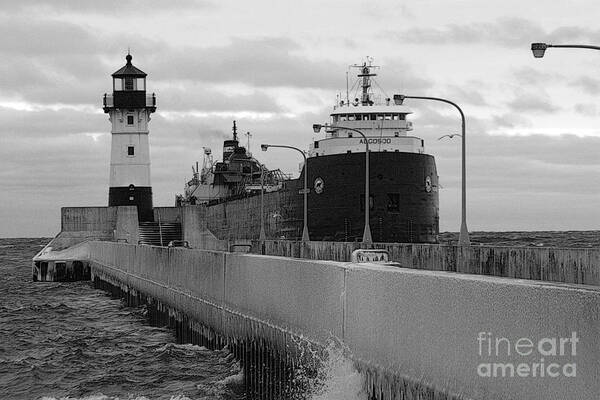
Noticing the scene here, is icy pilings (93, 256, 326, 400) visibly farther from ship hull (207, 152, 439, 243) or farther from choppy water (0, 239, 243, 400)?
ship hull (207, 152, 439, 243)

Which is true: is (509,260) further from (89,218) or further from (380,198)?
(89,218)

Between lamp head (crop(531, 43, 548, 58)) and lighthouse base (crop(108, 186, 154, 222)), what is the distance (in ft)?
164

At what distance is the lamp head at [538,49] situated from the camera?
18719 mm

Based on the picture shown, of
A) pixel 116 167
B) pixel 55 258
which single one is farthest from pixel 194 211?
pixel 55 258

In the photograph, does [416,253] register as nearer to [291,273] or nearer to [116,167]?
[291,273]

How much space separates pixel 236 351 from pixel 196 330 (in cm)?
454

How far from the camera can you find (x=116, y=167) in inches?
2613

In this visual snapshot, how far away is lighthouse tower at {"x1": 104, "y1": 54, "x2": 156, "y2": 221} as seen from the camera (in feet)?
217

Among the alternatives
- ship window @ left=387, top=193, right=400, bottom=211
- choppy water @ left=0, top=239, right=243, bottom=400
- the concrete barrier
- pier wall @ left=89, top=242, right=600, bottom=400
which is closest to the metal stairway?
the concrete barrier

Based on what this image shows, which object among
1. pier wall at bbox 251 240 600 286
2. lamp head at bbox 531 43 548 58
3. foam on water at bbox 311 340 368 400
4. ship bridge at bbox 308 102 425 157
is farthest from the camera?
ship bridge at bbox 308 102 425 157

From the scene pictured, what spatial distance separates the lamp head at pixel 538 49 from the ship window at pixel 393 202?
30.6 m

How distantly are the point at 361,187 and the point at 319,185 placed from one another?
9.63 ft

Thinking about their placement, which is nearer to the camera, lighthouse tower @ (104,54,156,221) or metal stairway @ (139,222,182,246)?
metal stairway @ (139,222,182,246)
